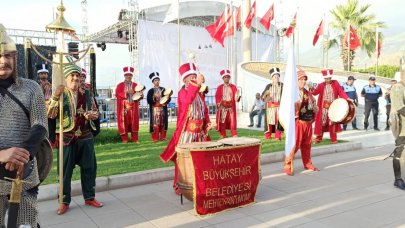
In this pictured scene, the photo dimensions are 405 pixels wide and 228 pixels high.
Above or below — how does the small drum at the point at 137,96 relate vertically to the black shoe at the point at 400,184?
above

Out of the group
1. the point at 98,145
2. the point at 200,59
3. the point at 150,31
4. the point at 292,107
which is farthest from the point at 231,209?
the point at 200,59

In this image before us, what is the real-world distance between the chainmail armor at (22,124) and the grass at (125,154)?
3.28m

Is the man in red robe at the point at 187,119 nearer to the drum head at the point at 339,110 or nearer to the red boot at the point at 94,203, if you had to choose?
the red boot at the point at 94,203

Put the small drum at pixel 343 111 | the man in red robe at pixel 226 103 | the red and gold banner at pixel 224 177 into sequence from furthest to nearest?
the man in red robe at pixel 226 103 < the small drum at pixel 343 111 < the red and gold banner at pixel 224 177

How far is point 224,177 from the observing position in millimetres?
4688

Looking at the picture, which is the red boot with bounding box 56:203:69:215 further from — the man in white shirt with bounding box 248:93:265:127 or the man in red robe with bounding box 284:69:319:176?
the man in white shirt with bounding box 248:93:265:127

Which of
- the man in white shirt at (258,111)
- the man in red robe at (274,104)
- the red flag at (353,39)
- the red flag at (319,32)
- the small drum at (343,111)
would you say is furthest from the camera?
the red flag at (319,32)

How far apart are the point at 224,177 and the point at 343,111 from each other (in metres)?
4.77

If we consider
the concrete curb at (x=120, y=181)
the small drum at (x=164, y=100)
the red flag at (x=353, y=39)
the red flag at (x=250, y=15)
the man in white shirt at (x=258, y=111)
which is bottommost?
the concrete curb at (x=120, y=181)

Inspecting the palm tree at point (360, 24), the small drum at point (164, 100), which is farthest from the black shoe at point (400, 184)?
the palm tree at point (360, 24)

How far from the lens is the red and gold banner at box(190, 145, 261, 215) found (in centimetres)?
454

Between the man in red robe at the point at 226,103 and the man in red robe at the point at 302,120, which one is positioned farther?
the man in red robe at the point at 226,103

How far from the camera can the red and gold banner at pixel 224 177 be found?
4.54m

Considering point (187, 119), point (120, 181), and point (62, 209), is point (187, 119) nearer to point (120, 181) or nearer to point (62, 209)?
point (120, 181)
